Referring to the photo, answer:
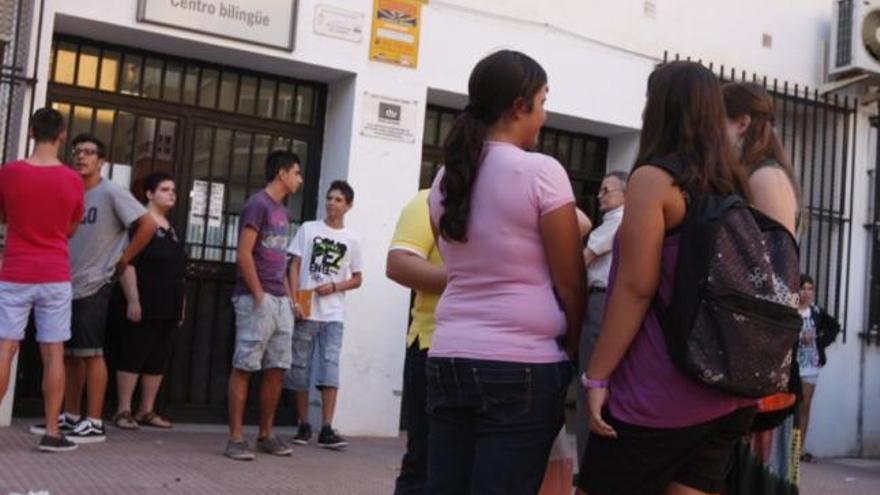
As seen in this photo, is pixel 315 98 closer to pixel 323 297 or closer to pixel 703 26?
pixel 323 297

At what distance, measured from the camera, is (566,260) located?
280 cm

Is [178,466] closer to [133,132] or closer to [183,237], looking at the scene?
[183,237]

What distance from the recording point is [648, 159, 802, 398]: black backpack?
2691 mm

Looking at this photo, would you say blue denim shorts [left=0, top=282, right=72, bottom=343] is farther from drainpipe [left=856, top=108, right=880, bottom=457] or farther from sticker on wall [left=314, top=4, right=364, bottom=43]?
drainpipe [left=856, top=108, right=880, bottom=457]

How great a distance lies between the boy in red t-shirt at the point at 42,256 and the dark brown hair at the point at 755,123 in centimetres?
411

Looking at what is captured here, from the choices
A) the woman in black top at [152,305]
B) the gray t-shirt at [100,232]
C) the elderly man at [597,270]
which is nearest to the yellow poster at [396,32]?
the woman in black top at [152,305]

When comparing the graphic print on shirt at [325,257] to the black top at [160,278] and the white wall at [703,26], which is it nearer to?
the black top at [160,278]

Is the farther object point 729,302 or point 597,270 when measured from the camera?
point 597,270

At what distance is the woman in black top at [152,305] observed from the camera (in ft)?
23.6

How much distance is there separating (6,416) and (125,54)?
269 cm

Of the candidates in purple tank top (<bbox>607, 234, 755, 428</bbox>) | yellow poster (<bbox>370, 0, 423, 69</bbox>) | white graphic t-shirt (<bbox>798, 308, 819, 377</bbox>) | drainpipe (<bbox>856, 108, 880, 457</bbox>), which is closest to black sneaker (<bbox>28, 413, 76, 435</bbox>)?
yellow poster (<bbox>370, 0, 423, 69</bbox>)

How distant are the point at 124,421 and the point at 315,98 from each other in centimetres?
290

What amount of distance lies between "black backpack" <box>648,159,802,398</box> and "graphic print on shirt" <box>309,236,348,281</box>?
15.5 ft

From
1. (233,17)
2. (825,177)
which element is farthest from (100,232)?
(825,177)
